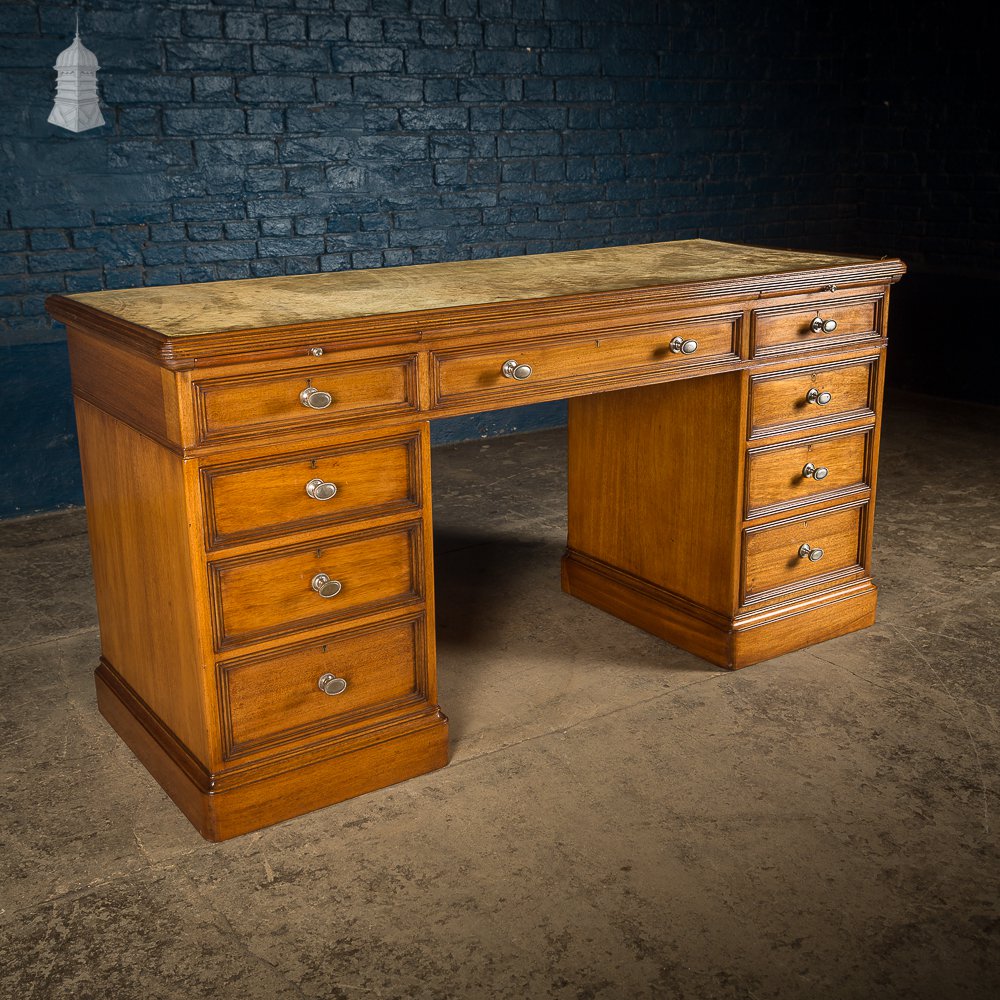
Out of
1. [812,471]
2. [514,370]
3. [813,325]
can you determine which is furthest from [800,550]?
[514,370]

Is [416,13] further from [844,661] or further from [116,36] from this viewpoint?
[844,661]

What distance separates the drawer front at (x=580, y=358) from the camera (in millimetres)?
2473

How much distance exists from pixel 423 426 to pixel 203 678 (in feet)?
2.23

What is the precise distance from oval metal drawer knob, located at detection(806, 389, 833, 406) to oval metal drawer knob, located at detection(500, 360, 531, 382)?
93cm

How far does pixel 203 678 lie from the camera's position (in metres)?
2.29

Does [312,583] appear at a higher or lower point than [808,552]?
higher

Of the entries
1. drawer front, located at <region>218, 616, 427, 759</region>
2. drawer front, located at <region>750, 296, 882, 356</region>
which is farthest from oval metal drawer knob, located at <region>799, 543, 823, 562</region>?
drawer front, located at <region>218, 616, 427, 759</region>

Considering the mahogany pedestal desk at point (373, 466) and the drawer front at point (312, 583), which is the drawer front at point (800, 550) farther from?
the drawer front at point (312, 583)

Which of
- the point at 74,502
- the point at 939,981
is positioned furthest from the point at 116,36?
the point at 939,981

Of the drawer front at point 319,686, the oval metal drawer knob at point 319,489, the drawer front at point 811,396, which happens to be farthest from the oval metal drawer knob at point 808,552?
the oval metal drawer knob at point 319,489

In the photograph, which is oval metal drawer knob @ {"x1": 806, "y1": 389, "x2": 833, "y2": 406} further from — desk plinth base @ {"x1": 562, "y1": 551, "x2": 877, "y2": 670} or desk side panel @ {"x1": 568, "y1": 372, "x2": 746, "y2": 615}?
desk plinth base @ {"x1": 562, "y1": 551, "x2": 877, "y2": 670}

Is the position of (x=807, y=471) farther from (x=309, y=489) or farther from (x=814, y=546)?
(x=309, y=489)

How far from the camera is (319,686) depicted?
2.46 m

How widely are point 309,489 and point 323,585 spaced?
0.69 ft
